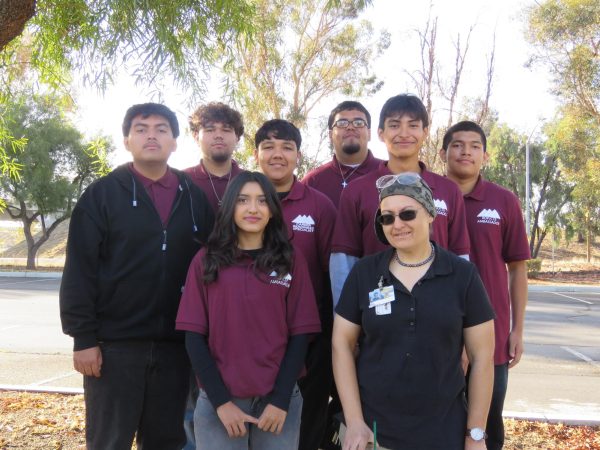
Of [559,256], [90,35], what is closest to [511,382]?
[90,35]

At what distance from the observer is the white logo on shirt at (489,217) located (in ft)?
12.5

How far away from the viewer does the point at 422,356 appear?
2.51 m

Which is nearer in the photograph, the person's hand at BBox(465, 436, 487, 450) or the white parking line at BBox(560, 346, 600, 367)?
the person's hand at BBox(465, 436, 487, 450)

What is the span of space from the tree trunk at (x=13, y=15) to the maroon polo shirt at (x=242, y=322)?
2.17 meters

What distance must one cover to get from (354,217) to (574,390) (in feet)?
17.6

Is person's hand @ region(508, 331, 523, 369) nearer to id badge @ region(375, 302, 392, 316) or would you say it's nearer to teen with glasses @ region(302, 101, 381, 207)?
teen with glasses @ region(302, 101, 381, 207)

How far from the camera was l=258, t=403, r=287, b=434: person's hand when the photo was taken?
2.88 metres

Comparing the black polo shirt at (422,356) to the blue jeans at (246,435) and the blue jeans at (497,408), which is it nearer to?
the blue jeans at (246,435)

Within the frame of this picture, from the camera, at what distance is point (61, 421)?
17.1 feet

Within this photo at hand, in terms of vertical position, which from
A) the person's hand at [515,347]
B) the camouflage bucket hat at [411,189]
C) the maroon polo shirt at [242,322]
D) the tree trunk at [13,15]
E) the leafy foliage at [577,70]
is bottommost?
the person's hand at [515,347]

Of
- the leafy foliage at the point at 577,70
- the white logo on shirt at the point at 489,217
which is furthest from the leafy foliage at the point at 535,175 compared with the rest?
the white logo on shirt at the point at 489,217

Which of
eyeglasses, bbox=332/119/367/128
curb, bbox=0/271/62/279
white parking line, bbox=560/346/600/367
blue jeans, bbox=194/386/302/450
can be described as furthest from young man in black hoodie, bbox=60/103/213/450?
curb, bbox=0/271/62/279

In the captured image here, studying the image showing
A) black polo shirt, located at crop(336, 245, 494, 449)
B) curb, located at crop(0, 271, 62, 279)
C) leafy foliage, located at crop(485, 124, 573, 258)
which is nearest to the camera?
black polo shirt, located at crop(336, 245, 494, 449)

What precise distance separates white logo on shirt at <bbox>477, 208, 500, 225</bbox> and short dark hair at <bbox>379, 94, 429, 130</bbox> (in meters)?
0.75
